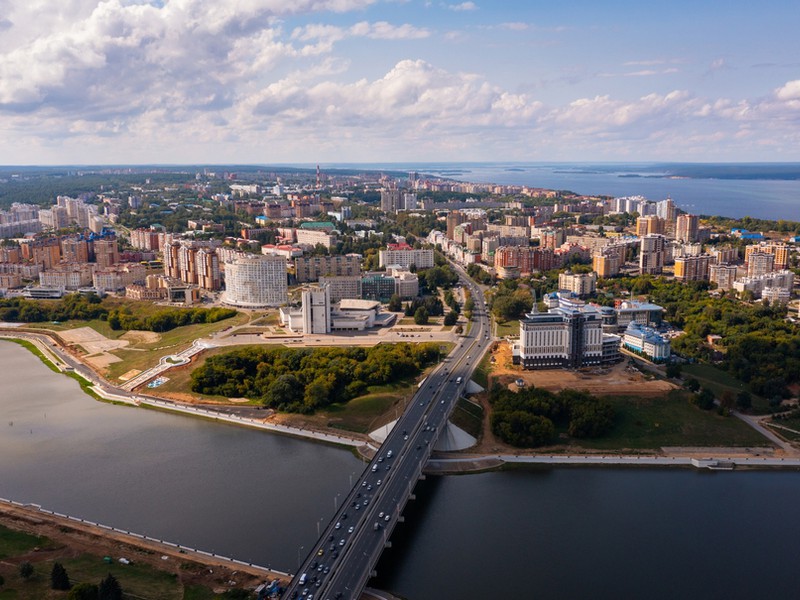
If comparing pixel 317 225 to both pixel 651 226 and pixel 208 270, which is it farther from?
pixel 651 226

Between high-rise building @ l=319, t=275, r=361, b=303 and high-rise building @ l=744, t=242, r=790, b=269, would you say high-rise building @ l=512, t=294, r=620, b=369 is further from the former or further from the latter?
high-rise building @ l=744, t=242, r=790, b=269

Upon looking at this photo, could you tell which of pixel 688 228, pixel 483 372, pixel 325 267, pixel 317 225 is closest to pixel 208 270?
pixel 325 267

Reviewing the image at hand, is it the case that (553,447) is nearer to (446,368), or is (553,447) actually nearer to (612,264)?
(446,368)

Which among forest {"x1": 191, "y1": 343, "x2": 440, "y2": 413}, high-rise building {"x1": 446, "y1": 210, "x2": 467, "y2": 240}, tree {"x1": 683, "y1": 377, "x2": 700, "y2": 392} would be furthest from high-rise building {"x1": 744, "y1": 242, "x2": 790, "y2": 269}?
forest {"x1": 191, "y1": 343, "x2": 440, "y2": 413}

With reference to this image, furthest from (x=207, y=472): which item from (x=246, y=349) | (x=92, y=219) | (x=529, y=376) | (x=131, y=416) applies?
(x=92, y=219)

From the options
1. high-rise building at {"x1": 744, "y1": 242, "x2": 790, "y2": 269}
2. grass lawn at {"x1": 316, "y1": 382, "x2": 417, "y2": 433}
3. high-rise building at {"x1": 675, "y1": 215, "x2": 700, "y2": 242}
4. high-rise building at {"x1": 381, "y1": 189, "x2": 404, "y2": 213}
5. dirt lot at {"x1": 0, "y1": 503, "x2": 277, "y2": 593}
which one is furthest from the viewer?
high-rise building at {"x1": 381, "y1": 189, "x2": 404, "y2": 213}
